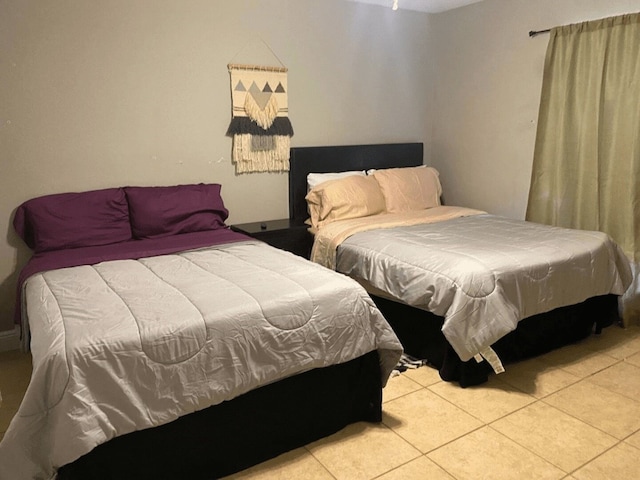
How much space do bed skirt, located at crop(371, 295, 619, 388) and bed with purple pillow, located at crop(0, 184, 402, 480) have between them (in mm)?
538

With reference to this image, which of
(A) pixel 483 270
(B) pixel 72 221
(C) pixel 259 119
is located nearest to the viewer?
(A) pixel 483 270

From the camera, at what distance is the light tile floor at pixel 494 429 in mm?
1940

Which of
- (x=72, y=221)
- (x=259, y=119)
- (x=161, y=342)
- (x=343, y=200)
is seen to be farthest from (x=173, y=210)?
(x=161, y=342)

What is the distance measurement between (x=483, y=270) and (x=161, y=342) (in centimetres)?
161

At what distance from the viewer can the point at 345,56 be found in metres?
4.00

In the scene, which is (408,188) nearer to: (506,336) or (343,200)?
(343,200)

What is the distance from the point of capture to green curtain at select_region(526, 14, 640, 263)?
318 centimetres

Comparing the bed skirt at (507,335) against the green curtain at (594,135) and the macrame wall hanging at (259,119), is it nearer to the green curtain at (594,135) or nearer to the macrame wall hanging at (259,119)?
the green curtain at (594,135)

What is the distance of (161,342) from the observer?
169 cm

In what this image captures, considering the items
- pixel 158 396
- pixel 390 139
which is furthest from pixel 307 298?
pixel 390 139

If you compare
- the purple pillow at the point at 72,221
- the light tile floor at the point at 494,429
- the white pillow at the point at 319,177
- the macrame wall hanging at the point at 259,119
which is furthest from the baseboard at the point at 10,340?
the white pillow at the point at 319,177

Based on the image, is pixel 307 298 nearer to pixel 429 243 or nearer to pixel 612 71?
pixel 429 243

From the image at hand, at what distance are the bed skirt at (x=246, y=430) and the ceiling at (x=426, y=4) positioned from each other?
3072mm

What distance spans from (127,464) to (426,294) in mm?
1604
